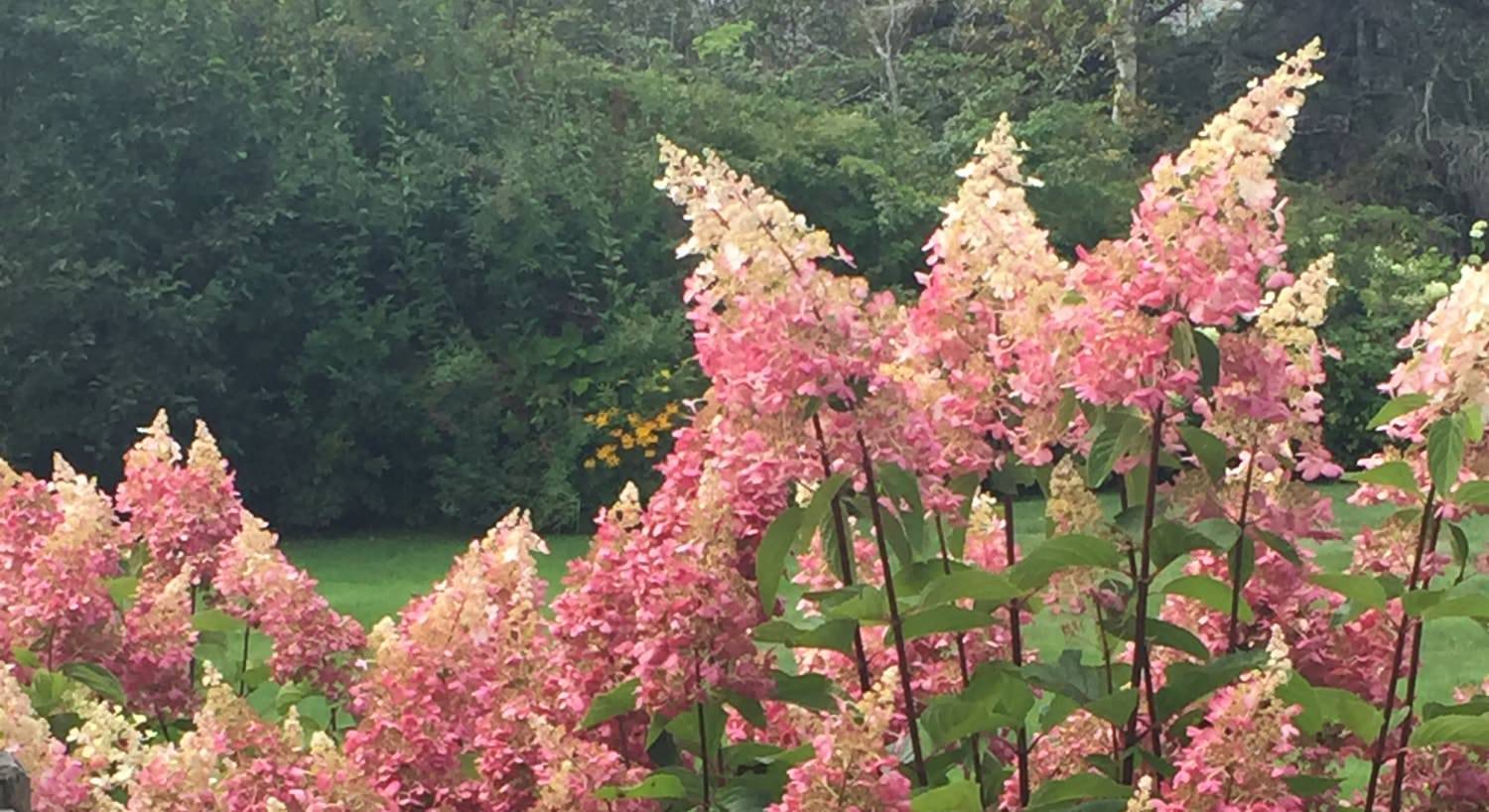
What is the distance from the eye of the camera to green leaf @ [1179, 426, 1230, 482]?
148 cm

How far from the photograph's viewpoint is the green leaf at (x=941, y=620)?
1546 millimetres

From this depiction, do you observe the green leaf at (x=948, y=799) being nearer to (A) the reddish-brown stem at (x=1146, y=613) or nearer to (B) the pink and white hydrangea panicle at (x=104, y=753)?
(A) the reddish-brown stem at (x=1146, y=613)

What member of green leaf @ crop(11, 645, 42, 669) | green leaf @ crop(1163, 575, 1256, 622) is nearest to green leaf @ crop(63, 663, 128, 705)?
green leaf @ crop(11, 645, 42, 669)

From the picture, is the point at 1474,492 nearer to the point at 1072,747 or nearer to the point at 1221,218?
the point at 1221,218

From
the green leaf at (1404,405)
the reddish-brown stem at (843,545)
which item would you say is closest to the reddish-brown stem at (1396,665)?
the green leaf at (1404,405)

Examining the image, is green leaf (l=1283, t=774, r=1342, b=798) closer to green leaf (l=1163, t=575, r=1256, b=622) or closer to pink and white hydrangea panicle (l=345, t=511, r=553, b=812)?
green leaf (l=1163, t=575, r=1256, b=622)

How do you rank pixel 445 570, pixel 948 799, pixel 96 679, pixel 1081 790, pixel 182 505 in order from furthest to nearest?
pixel 445 570 < pixel 182 505 < pixel 96 679 < pixel 1081 790 < pixel 948 799

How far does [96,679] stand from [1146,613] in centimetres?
119

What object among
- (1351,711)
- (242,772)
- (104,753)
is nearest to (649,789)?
(242,772)

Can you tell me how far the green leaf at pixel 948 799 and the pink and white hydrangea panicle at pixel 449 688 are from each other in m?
0.39

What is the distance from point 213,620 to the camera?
7.47ft

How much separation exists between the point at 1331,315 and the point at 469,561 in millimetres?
10384

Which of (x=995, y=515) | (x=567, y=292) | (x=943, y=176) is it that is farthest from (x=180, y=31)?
(x=995, y=515)

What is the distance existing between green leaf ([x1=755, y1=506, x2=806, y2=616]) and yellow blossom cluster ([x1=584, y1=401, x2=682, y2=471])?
7484 millimetres
